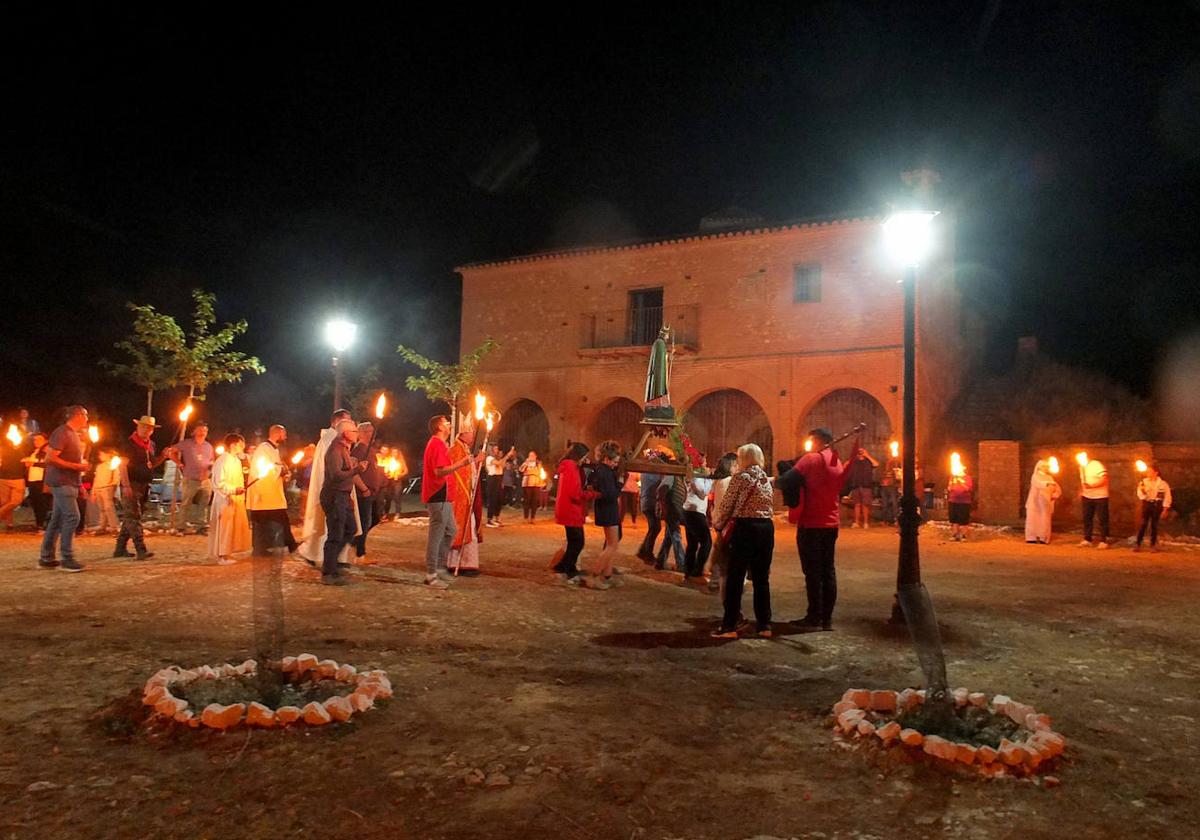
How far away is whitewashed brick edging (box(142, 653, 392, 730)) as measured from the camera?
13.2 feet

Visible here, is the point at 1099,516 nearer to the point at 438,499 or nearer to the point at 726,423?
the point at 726,423

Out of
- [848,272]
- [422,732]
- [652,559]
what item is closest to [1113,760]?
[422,732]

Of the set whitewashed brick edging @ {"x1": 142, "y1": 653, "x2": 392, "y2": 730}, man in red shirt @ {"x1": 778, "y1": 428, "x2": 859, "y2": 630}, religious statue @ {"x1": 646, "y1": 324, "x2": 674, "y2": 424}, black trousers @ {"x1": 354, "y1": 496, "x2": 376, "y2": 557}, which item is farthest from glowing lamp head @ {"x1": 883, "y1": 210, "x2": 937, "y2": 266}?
black trousers @ {"x1": 354, "y1": 496, "x2": 376, "y2": 557}

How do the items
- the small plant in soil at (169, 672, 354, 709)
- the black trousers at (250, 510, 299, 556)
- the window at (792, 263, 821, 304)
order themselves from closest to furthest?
the small plant in soil at (169, 672, 354, 709)
the black trousers at (250, 510, 299, 556)
the window at (792, 263, 821, 304)

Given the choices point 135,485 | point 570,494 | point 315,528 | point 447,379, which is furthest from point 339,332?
point 447,379

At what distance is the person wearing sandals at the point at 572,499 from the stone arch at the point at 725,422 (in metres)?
16.0

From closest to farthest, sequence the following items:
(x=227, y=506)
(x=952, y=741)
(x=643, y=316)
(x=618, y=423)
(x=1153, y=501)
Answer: (x=952, y=741), (x=227, y=506), (x=1153, y=501), (x=643, y=316), (x=618, y=423)

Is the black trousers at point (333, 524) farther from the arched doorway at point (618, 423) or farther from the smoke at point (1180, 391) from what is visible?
the smoke at point (1180, 391)

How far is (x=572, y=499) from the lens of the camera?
9.19 m

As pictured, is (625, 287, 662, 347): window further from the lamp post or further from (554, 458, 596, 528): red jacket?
the lamp post

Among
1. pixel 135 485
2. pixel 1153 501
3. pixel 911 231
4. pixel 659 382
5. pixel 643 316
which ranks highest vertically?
pixel 643 316

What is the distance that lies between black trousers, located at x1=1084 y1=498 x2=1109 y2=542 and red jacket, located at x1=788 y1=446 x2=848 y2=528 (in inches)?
432

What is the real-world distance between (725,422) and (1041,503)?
1114cm

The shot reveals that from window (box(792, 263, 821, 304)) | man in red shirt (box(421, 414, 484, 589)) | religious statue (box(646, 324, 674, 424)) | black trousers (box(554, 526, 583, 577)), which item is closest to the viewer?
man in red shirt (box(421, 414, 484, 589))
